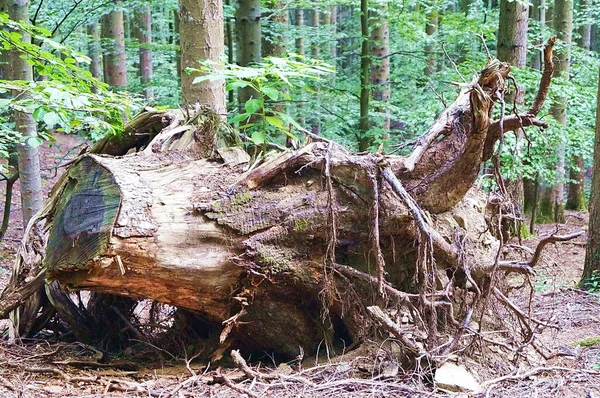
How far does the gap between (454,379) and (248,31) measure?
18.9 feet

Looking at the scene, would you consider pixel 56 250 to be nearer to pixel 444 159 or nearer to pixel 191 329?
pixel 191 329

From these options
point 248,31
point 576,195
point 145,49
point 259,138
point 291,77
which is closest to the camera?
point 259,138

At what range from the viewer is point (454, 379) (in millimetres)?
3398

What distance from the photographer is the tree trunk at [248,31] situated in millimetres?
7496

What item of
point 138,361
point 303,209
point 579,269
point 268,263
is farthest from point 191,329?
point 579,269

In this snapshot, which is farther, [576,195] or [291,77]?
[576,195]

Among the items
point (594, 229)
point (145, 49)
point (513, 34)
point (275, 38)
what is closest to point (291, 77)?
point (594, 229)

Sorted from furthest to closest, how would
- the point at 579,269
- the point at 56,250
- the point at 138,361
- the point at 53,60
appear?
1. the point at 579,269
2. the point at 53,60
3. the point at 138,361
4. the point at 56,250

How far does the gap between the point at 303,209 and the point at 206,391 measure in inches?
54.6

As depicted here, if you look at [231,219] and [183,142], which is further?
[183,142]

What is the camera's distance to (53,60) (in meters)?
4.52

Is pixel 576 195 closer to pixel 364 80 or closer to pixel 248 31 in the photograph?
pixel 364 80

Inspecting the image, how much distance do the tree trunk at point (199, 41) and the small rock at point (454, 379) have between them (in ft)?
10.8

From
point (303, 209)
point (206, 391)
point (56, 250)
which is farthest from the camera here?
point (303, 209)
